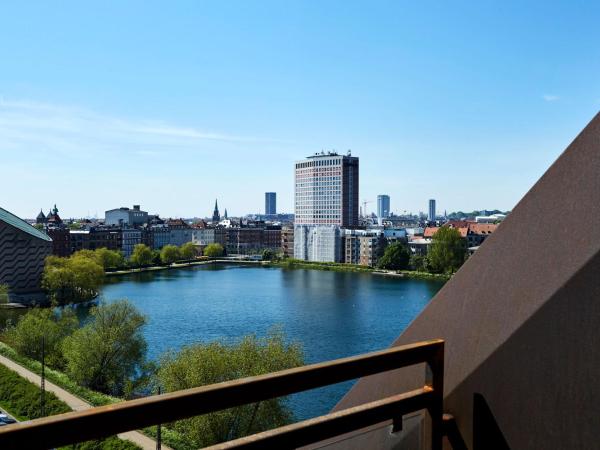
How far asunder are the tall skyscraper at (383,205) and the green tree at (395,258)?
14713 centimetres

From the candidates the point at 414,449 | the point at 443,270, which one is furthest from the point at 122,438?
the point at 443,270

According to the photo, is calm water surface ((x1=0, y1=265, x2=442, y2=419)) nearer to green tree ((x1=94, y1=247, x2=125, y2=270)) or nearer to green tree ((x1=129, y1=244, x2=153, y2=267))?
green tree ((x1=94, y1=247, x2=125, y2=270))

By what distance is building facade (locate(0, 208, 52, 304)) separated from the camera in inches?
1120

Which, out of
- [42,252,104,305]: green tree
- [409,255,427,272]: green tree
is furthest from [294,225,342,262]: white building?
[42,252,104,305]: green tree

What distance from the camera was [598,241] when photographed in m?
0.92

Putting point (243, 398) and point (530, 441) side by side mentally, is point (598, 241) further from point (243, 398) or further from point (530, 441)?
point (243, 398)

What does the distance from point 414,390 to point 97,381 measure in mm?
12579

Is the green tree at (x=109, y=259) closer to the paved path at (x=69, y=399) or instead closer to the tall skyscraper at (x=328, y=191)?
the tall skyscraper at (x=328, y=191)

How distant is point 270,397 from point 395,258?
45682 millimetres

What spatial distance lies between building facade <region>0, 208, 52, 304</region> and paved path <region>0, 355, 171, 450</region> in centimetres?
1585

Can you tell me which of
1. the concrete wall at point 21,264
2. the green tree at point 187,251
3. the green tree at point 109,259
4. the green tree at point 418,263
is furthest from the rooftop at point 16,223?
the green tree at point 418,263

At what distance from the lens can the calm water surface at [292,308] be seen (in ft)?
58.2

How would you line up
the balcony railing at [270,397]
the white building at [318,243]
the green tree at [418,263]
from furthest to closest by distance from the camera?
the white building at [318,243] < the green tree at [418,263] < the balcony railing at [270,397]

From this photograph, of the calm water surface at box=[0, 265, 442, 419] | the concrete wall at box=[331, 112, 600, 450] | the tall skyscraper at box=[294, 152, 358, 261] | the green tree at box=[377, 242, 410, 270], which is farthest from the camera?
the tall skyscraper at box=[294, 152, 358, 261]
